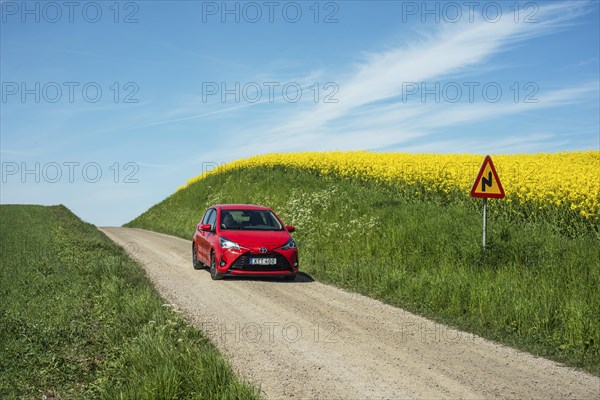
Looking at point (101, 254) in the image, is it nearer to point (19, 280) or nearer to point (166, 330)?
point (19, 280)

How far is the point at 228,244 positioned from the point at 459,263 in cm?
513

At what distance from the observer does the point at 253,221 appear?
14.4 metres

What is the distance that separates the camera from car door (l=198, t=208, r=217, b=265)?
13.9m

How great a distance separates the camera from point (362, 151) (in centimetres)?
3250

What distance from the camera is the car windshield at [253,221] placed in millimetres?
13883

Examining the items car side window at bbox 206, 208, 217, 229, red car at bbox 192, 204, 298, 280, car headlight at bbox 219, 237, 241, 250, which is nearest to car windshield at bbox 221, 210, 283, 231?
red car at bbox 192, 204, 298, 280

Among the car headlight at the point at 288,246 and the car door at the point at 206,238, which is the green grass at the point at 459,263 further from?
the car door at the point at 206,238

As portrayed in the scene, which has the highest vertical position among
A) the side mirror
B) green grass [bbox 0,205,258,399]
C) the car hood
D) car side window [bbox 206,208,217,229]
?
car side window [bbox 206,208,217,229]

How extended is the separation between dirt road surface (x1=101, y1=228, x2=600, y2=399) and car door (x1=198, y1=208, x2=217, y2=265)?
104 inches

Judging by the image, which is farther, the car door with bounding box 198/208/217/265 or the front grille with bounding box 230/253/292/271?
the car door with bounding box 198/208/217/265

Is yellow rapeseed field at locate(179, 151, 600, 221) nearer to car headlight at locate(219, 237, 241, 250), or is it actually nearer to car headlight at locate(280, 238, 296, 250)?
car headlight at locate(280, 238, 296, 250)

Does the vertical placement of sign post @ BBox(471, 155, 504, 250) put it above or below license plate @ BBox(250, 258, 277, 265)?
above
